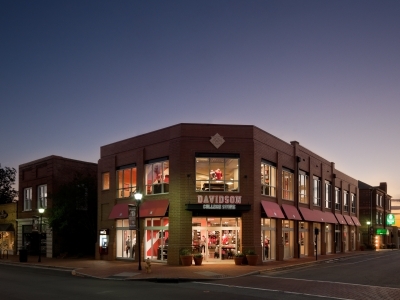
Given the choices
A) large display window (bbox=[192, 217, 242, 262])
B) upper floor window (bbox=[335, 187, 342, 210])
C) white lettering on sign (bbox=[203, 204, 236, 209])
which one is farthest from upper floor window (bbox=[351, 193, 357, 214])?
white lettering on sign (bbox=[203, 204, 236, 209])

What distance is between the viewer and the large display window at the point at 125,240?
124 ft

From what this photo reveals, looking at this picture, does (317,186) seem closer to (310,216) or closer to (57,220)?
(310,216)

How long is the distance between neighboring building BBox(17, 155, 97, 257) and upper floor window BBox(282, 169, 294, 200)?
19.1 metres

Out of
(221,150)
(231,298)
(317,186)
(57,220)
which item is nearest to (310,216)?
(317,186)

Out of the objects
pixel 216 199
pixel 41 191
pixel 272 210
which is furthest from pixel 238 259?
pixel 41 191

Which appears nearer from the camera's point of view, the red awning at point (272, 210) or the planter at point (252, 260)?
the planter at point (252, 260)

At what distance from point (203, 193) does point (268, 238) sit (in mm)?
6653

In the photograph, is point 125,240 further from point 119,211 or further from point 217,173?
point 217,173

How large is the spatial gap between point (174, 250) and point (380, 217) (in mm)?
60254

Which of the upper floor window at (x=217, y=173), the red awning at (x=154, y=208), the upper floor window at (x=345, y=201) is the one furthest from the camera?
the upper floor window at (x=345, y=201)

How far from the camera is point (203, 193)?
33.6 meters

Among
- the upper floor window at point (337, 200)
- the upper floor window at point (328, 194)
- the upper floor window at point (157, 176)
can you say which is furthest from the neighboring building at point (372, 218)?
the upper floor window at point (157, 176)

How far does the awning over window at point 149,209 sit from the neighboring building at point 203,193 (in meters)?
0.07

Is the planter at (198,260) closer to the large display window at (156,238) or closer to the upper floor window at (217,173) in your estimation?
the large display window at (156,238)
